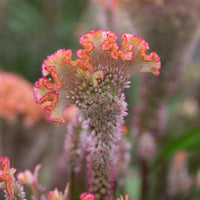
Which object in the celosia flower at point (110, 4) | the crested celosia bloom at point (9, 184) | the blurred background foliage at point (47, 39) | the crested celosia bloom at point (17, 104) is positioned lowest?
the crested celosia bloom at point (9, 184)

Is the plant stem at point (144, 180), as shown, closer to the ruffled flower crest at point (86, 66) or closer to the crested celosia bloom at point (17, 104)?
the crested celosia bloom at point (17, 104)

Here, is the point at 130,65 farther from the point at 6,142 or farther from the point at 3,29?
the point at 3,29

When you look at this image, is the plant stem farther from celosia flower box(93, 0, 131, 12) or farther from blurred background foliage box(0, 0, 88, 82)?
blurred background foliage box(0, 0, 88, 82)


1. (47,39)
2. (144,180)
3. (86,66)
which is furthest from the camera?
(47,39)

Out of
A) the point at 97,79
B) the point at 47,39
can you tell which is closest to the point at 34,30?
the point at 47,39

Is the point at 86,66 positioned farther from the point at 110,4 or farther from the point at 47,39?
the point at 47,39

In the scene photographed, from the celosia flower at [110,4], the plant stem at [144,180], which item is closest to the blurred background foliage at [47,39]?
the plant stem at [144,180]
